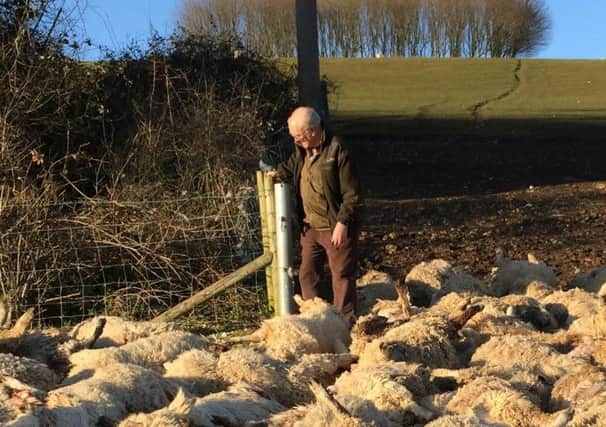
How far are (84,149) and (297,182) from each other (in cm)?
392

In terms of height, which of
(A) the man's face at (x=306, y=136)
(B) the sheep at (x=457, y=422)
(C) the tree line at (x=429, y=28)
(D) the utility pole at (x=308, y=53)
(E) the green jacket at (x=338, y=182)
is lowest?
(B) the sheep at (x=457, y=422)

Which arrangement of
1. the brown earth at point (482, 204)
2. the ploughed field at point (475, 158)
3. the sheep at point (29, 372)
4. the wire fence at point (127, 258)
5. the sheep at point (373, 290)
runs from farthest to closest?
the ploughed field at point (475, 158)
the brown earth at point (482, 204)
the wire fence at point (127, 258)
the sheep at point (373, 290)
the sheep at point (29, 372)

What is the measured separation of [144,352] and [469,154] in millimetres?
17719

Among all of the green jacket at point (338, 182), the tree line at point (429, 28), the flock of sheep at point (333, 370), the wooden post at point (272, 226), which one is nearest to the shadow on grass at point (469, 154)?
the wooden post at point (272, 226)

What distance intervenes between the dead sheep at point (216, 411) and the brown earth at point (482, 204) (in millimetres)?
5435

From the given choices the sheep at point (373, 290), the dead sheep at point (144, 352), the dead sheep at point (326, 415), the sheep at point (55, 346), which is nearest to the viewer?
the dead sheep at point (326, 415)

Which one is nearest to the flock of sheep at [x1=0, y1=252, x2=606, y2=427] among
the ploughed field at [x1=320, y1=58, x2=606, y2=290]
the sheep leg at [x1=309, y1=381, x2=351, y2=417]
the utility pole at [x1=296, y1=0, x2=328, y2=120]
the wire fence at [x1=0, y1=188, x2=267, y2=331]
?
the sheep leg at [x1=309, y1=381, x2=351, y2=417]

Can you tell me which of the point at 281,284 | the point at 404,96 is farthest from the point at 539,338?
the point at 404,96

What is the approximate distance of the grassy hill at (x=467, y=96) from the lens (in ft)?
91.3

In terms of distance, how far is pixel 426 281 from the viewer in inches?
325

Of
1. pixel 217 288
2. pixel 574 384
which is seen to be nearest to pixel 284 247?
pixel 217 288

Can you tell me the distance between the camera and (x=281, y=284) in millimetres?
7562

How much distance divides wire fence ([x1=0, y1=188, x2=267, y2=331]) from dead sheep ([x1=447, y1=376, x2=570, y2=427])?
3911mm

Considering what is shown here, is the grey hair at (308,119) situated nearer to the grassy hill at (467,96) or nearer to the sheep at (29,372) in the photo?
the sheep at (29,372)
